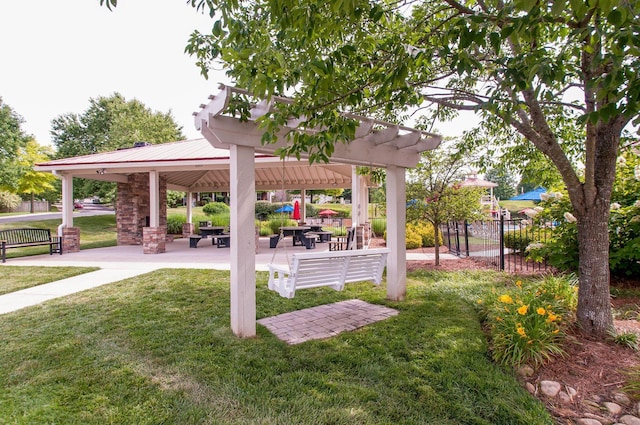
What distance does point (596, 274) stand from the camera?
12.7 feet

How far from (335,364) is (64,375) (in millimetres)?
2613

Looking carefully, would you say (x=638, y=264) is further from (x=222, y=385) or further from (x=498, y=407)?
(x=222, y=385)

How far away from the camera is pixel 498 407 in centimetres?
269

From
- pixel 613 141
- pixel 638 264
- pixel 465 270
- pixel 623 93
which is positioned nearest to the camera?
pixel 623 93

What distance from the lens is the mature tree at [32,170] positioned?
25547 millimetres

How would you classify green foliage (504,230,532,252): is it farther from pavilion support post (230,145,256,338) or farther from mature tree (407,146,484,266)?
pavilion support post (230,145,256,338)

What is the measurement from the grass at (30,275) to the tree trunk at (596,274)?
30.8 ft

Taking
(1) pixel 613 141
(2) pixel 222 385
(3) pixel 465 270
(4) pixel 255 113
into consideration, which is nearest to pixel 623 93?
(1) pixel 613 141

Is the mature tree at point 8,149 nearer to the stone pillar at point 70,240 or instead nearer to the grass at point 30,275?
the stone pillar at point 70,240

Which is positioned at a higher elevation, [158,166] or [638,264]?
[158,166]

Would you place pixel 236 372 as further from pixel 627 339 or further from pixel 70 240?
pixel 70 240

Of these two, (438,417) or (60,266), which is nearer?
(438,417)

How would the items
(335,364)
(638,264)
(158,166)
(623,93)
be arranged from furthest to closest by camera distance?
(158,166), (638,264), (335,364), (623,93)

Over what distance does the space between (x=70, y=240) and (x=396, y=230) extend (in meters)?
11.7
